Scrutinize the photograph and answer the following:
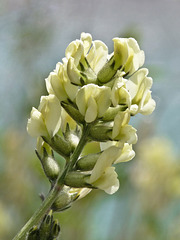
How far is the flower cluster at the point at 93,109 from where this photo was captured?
1.04m

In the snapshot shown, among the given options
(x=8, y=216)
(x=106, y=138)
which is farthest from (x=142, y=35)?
(x=106, y=138)

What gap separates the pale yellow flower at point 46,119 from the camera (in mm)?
1087

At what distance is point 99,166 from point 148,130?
1798 millimetres

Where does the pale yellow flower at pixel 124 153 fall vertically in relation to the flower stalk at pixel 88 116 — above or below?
below

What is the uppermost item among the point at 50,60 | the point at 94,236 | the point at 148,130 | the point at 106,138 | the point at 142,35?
the point at 106,138

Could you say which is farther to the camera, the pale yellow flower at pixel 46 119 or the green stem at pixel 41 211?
the pale yellow flower at pixel 46 119

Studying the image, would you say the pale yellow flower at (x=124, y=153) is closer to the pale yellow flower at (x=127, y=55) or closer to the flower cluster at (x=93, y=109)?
the flower cluster at (x=93, y=109)

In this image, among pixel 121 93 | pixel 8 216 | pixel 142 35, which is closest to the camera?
pixel 121 93

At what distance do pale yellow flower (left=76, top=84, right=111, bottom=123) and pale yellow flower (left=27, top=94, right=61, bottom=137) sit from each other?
58mm

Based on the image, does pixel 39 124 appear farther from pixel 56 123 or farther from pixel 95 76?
pixel 95 76

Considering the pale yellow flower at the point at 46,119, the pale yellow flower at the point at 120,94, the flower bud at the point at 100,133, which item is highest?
the pale yellow flower at the point at 46,119

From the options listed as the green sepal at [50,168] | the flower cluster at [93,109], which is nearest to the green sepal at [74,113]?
the flower cluster at [93,109]

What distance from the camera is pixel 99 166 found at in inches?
41.3

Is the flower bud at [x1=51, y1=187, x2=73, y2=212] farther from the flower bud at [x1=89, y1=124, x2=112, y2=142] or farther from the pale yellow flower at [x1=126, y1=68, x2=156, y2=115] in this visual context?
the pale yellow flower at [x1=126, y1=68, x2=156, y2=115]
